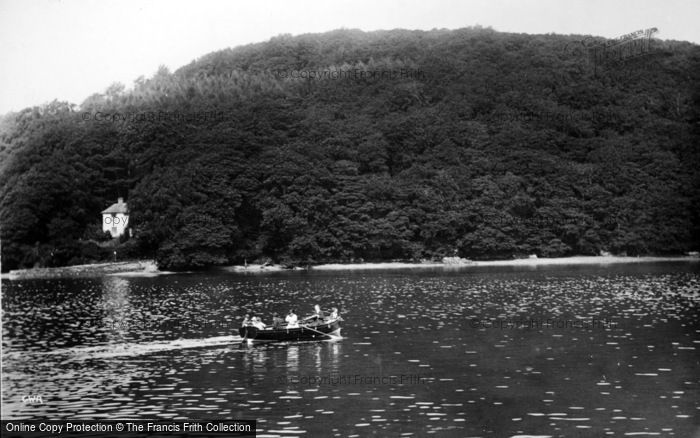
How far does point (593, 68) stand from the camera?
5758 inches

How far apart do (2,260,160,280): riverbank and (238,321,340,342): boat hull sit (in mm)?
62614

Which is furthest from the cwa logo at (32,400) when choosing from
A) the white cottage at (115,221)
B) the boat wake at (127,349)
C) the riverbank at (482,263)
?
the white cottage at (115,221)

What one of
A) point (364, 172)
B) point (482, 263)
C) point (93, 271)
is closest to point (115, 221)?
point (93, 271)

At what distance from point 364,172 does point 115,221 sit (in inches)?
1496

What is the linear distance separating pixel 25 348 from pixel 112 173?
275ft

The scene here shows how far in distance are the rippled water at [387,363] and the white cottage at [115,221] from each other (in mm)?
46977

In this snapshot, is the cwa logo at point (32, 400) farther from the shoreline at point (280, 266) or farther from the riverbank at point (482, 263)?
the riverbank at point (482, 263)

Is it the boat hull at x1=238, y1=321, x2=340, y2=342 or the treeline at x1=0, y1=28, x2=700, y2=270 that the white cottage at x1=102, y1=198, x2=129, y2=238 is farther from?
the boat hull at x1=238, y1=321, x2=340, y2=342

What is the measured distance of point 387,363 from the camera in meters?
34.6

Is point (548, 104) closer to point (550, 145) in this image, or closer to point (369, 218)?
point (550, 145)

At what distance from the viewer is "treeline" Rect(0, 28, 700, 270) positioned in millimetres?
106875

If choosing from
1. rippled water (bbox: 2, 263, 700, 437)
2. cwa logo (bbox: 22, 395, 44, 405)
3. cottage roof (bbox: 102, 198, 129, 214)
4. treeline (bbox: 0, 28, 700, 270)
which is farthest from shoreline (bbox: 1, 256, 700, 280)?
cwa logo (bbox: 22, 395, 44, 405)

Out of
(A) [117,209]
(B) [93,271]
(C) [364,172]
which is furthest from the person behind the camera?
(C) [364,172]

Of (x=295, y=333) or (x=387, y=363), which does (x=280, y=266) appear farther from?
(x=387, y=363)
